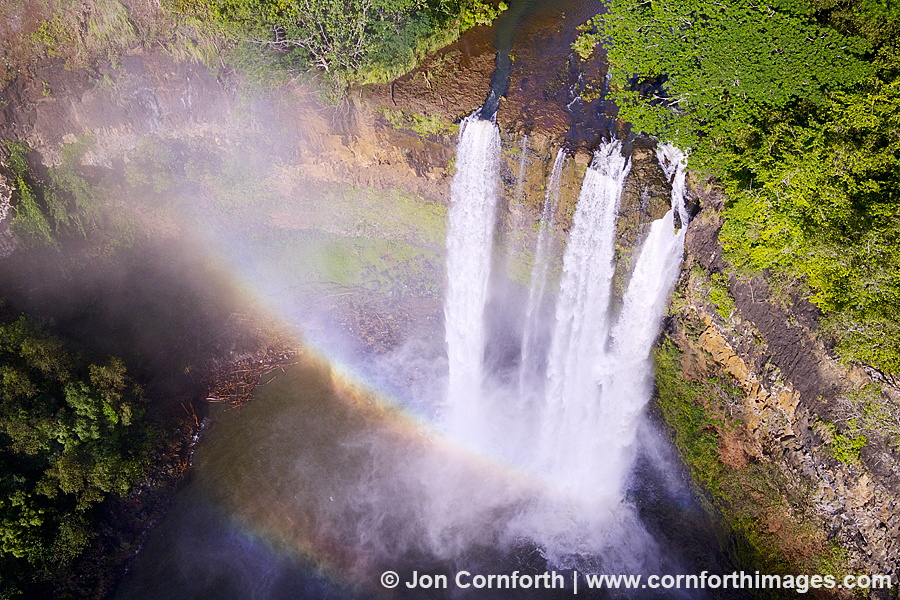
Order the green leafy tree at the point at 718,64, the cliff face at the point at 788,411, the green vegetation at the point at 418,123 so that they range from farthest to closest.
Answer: the green vegetation at the point at 418,123
the green leafy tree at the point at 718,64
the cliff face at the point at 788,411

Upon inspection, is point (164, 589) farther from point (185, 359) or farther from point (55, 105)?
point (55, 105)

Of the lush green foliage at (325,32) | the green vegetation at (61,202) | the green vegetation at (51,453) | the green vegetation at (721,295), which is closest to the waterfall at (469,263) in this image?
the lush green foliage at (325,32)

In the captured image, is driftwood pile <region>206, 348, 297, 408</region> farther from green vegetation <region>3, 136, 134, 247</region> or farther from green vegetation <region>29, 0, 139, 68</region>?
green vegetation <region>29, 0, 139, 68</region>

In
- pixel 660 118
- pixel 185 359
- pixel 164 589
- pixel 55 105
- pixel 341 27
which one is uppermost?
pixel 341 27

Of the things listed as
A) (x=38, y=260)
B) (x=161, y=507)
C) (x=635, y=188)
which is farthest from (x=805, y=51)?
(x=38, y=260)

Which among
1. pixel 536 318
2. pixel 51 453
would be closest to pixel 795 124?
pixel 536 318

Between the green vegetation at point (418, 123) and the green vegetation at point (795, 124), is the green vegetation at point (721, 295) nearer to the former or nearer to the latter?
the green vegetation at point (795, 124)

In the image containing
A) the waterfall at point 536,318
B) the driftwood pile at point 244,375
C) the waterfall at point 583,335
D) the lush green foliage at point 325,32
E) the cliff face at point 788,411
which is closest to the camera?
the cliff face at point 788,411
